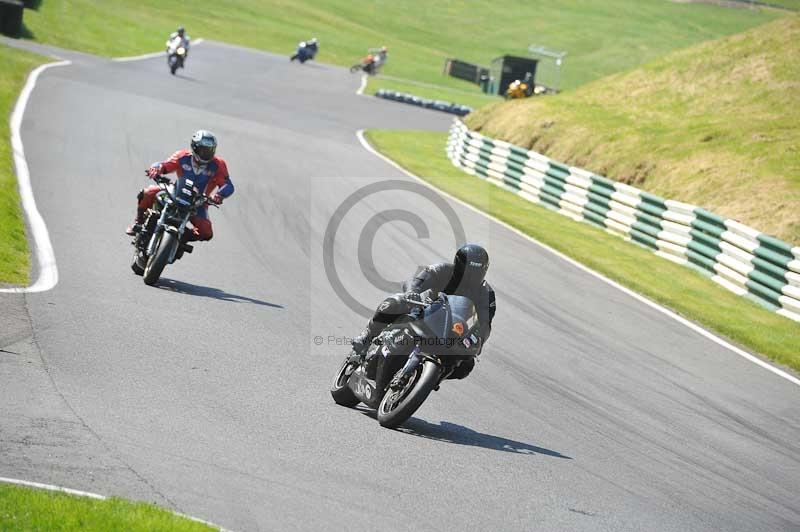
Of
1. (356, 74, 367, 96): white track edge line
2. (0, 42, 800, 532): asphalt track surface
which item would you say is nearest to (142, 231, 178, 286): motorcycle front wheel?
(0, 42, 800, 532): asphalt track surface

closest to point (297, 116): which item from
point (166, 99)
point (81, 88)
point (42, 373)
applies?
point (166, 99)

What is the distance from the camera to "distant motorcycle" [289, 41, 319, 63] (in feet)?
204

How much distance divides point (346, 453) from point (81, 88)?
2636cm

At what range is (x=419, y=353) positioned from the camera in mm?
8594

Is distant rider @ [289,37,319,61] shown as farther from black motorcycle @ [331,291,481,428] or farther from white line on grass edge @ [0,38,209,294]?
black motorcycle @ [331,291,481,428]

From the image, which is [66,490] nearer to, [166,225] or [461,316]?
[461,316]

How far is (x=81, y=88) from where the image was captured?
32.2 metres

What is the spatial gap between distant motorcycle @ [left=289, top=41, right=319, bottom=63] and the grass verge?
272 inches

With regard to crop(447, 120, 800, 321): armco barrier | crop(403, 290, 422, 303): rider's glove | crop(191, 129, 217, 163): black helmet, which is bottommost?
crop(447, 120, 800, 321): armco barrier

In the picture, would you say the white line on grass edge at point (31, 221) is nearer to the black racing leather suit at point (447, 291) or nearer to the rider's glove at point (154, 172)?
the rider's glove at point (154, 172)

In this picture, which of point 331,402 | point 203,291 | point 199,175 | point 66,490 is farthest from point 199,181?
point 66,490

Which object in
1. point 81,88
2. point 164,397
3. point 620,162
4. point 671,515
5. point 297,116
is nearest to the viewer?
point 671,515

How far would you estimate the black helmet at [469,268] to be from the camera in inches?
346

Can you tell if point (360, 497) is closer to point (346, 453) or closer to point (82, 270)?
point (346, 453)
